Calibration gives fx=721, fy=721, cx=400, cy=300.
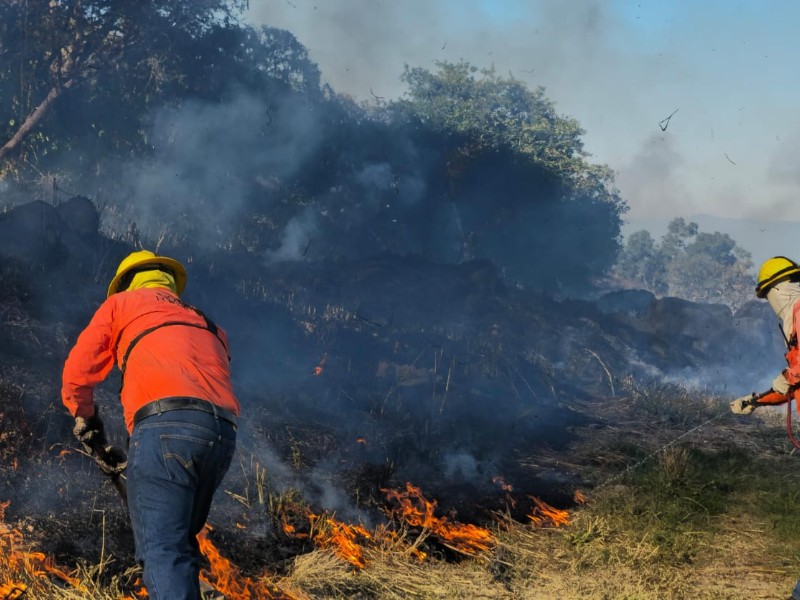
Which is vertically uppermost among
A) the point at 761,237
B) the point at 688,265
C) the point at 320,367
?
the point at 761,237

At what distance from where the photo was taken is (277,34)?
1537cm

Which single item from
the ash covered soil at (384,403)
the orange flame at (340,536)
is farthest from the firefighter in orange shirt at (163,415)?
the orange flame at (340,536)

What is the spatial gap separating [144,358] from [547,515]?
4050 millimetres

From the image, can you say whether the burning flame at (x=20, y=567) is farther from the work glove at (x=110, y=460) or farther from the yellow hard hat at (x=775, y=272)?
the yellow hard hat at (x=775, y=272)

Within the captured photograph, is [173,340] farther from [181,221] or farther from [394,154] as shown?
[394,154]

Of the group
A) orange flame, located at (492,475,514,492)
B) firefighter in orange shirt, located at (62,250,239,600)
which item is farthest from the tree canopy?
firefighter in orange shirt, located at (62,250,239,600)

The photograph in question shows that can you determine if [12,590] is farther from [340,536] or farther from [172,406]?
[340,536]

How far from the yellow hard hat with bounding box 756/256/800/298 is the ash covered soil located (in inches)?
78.0

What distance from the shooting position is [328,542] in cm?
510

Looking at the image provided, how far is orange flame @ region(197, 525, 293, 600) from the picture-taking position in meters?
4.18

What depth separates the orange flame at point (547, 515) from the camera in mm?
5973

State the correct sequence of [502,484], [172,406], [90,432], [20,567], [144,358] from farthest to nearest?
[502,484]
[20,567]
[90,432]
[144,358]
[172,406]

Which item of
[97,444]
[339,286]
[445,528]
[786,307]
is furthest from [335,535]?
[339,286]

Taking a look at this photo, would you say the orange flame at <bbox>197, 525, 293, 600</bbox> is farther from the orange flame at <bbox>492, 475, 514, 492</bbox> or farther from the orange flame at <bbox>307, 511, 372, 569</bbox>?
the orange flame at <bbox>492, 475, 514, 492</bbox>
